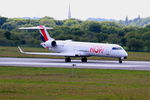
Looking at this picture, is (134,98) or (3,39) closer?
(134,98)

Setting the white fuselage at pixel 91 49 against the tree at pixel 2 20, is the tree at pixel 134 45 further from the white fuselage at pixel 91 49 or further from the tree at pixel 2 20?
the tree at pixel 2 20

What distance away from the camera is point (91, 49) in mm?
57250

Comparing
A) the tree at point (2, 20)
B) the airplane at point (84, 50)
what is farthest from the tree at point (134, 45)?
the tree at point (2, 20)

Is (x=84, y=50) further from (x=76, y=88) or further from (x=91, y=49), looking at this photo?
(x=76, y=88)

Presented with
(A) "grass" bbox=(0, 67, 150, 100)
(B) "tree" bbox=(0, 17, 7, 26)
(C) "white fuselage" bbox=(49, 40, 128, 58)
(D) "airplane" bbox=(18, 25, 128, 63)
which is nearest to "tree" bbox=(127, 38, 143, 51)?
(D) "airplane" bbox=(18, 25, 128, 63)

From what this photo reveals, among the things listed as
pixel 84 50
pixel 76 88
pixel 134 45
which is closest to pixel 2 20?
pixel 134 45

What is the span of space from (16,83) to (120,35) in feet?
314

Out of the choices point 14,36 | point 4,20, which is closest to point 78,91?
point 14,36

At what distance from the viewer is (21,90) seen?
89.7 feet

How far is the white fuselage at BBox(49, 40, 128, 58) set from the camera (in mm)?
56406

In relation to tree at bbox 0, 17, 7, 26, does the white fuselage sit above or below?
below

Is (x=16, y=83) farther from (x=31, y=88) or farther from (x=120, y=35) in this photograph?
(x=120, y=35)

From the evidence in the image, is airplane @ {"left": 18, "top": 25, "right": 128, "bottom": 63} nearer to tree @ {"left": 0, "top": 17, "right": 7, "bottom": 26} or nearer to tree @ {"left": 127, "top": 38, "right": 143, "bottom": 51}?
tree @ {"left": 127, "top": 38, "right": 143, "bottom": 51}

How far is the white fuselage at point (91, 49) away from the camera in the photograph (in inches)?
2221
